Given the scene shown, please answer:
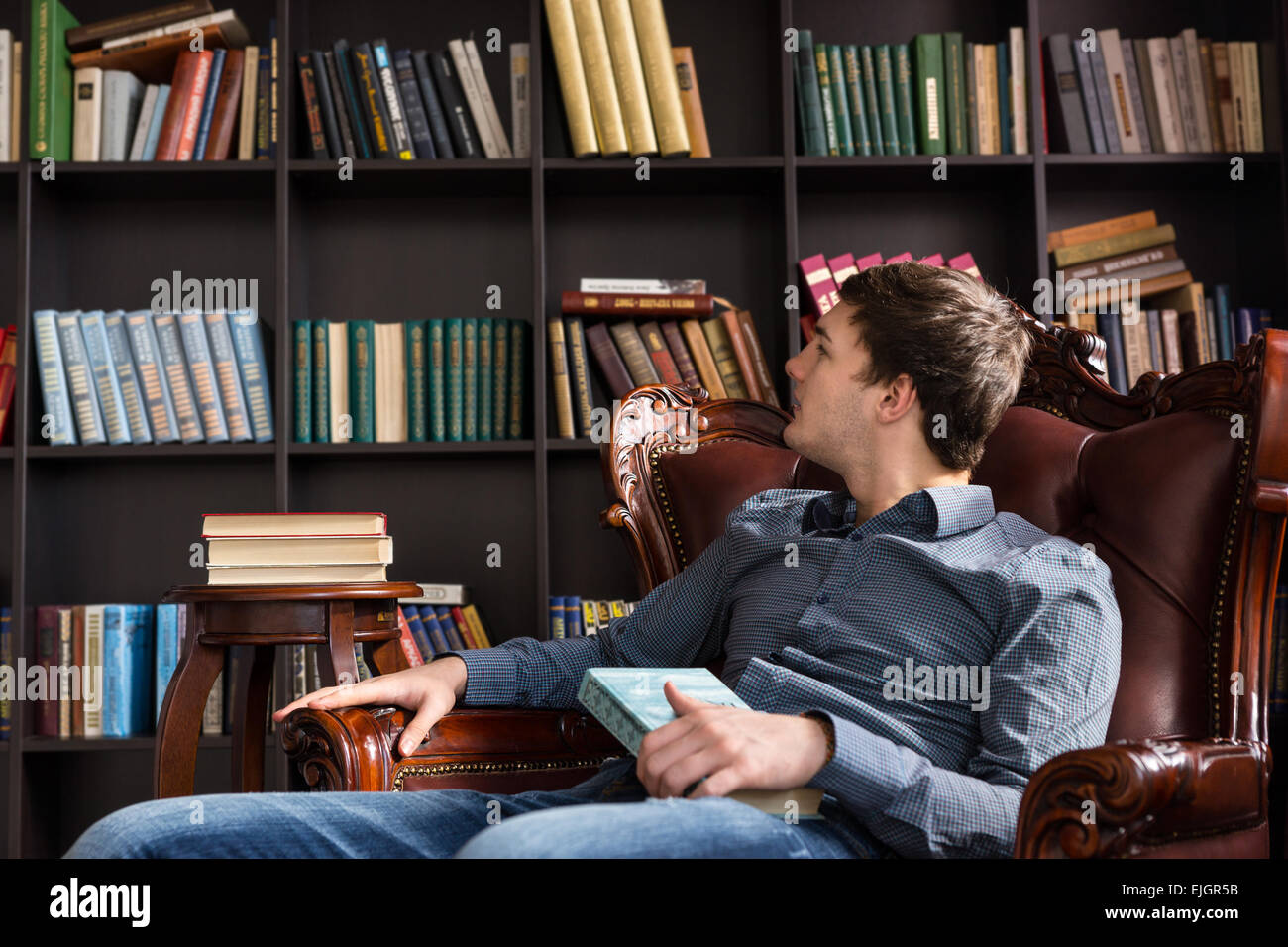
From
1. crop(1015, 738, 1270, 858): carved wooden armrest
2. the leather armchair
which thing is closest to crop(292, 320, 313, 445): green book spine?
the leather armchair

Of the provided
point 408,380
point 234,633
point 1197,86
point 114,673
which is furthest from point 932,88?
point 114,673

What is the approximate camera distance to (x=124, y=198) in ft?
8.31

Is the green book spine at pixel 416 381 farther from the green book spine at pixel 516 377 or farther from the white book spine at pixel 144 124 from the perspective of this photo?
the white book spine at pixel 144 124

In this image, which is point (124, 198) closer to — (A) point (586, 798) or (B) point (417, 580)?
(B) point (417, 580)

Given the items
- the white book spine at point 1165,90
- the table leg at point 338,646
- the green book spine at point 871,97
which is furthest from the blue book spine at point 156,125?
the white book spine at point 1165,90

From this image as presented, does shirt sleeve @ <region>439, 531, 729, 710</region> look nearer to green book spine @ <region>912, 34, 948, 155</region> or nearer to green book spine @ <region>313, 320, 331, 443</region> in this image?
green book spine @ <region>313, 320, 331, 443</region>

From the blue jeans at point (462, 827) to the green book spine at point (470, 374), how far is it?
3.96 feet

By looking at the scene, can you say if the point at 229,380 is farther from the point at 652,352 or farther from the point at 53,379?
the point at 652,352

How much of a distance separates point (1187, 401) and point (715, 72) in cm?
156

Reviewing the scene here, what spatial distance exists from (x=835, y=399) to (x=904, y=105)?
3.89ft

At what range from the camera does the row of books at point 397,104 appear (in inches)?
90.5

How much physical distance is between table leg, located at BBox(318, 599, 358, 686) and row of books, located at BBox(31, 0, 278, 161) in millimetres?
1128
